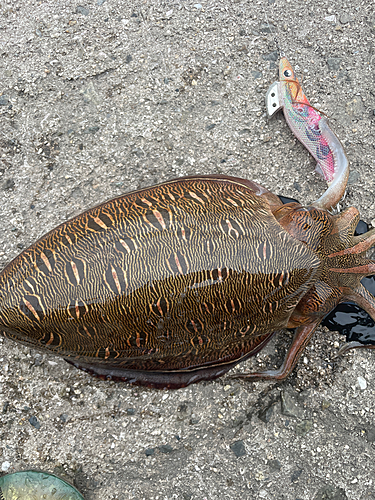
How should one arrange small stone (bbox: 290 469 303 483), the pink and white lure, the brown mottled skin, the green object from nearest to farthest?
the brown mottled skin, the green object, small stone (bbox: 290 469 303 483), the pink and white lure

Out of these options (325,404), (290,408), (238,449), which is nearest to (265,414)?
(290,408)

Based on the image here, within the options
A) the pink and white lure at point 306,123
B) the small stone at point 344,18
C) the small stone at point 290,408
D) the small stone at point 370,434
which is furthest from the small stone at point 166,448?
the small stone at point 344,18

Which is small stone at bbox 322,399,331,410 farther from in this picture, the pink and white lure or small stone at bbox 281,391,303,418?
the pink and white lure

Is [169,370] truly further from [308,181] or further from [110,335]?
[308,181]

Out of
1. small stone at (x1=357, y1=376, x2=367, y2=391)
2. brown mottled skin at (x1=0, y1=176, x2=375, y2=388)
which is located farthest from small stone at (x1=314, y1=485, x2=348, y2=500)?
brown mottled skin at (x1=0, y1=176, x2=375, y2=388)

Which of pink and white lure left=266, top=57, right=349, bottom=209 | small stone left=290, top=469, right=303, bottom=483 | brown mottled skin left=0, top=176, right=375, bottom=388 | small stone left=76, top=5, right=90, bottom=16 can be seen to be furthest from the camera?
small stone left=76, top=5, right=90, bottom=16

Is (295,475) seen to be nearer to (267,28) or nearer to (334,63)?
(334,63)
